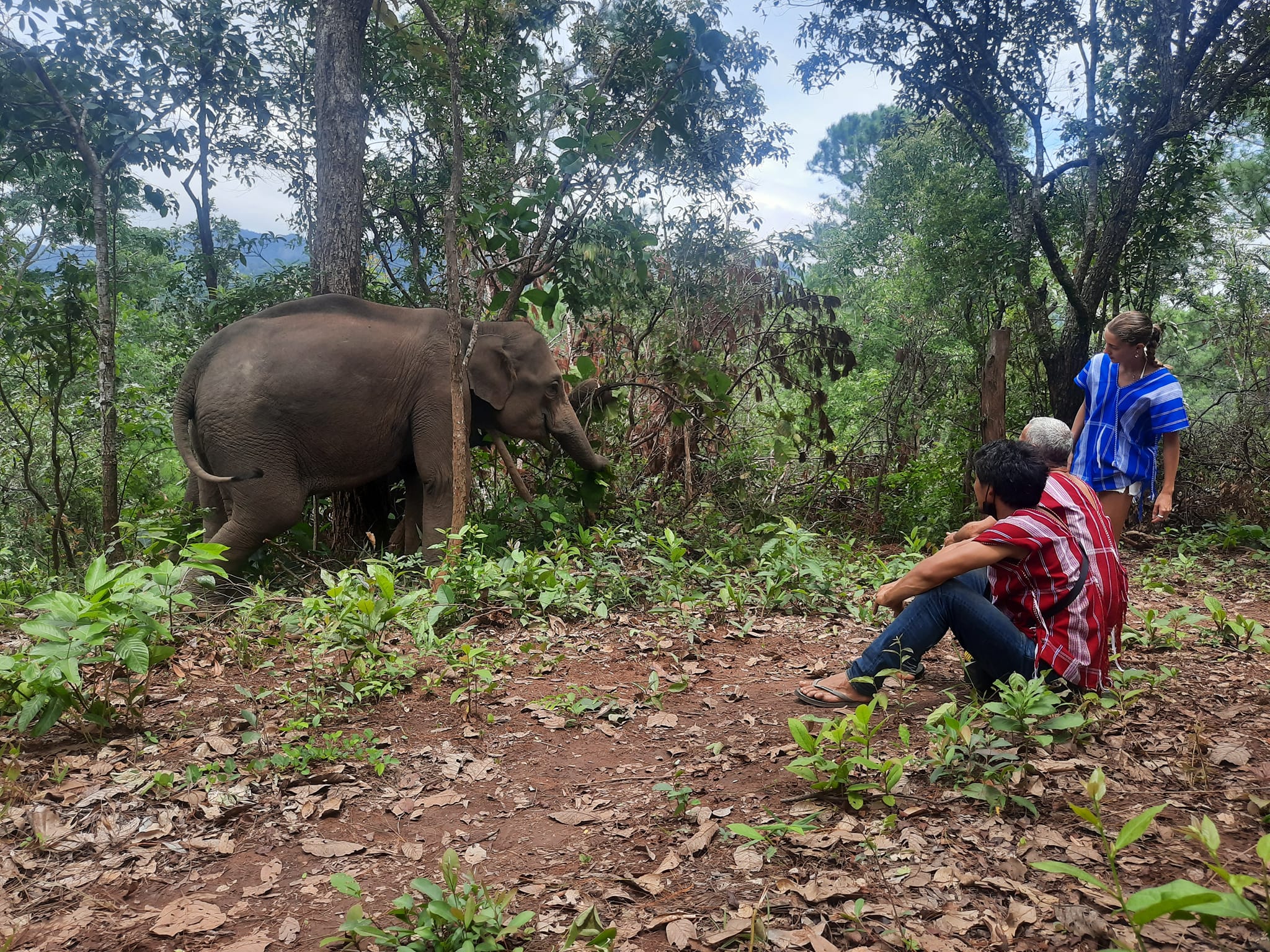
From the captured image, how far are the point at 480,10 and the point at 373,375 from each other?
414 cm

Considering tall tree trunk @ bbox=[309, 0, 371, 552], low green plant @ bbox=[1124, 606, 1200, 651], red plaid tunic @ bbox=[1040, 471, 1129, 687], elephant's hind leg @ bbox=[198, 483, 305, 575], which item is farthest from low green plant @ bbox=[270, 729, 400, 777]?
tall tree trunk @ bbox=[309, 0, 371, 552]

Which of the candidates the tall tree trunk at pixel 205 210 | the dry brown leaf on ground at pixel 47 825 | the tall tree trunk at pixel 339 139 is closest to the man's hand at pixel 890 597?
the dry brown leaf on ground at pixel 47 825

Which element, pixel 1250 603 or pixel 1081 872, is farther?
pixel 1250 603

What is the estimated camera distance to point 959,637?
346 cm

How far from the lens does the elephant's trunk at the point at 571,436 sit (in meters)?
7.31

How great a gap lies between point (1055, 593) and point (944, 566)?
407 mm

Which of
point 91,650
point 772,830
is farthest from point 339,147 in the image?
point 772,830

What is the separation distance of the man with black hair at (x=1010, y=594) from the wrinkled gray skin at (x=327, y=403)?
4153 millimetres

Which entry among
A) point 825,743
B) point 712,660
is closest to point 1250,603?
point 712,660

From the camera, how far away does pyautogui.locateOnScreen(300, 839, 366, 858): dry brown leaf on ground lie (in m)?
2.83

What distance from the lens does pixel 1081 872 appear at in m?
1.84

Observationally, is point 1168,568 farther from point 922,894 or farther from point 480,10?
point 480,10

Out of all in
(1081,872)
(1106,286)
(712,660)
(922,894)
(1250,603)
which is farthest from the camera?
(1106,286)

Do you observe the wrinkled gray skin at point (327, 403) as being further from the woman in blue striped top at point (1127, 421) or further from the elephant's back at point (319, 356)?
the woman in blue striped top at point (1127, 421)
